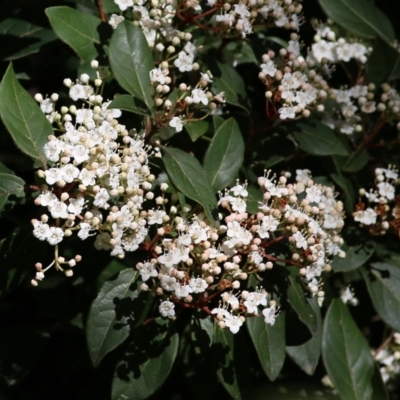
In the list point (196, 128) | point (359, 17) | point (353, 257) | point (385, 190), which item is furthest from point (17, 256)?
point (359, 17)

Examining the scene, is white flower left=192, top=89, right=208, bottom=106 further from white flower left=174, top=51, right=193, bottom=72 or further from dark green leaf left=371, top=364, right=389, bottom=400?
dark green leaf left=371, top=364, right=389, bottom=400

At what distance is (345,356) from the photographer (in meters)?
2.35

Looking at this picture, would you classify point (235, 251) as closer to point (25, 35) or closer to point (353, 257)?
point (353, 257)

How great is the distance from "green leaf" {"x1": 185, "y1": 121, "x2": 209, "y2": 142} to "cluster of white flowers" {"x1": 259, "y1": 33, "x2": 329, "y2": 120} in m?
0.21

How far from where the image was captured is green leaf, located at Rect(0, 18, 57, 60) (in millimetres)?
2312

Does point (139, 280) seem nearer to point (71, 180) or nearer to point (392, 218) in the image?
point (71, 180)

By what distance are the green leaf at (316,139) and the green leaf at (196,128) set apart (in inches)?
12.5

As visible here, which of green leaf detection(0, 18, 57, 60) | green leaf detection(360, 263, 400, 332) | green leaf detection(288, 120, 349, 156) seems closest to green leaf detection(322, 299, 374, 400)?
green leaf detection(360, 263, 400, 332)

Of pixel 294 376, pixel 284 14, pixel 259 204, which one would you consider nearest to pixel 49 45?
pixel 284 14

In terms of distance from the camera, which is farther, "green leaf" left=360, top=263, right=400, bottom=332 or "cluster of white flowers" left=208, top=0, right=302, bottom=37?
"green leaf" left=360, top=263, right=400, bottom=332

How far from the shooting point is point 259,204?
1.98m

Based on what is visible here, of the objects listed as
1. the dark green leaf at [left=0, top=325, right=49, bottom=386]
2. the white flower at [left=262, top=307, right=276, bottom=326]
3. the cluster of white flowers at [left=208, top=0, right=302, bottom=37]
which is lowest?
the dark green leaf at [left=0, top=325, right=49, bottom=386]

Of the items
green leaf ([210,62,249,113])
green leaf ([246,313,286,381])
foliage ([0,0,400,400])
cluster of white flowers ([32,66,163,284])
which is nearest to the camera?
cluster of white flowers ([32,66,163,284])

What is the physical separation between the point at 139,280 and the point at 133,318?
0.11m
